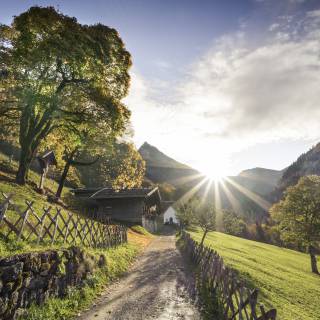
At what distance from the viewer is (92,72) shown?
22.3 metres

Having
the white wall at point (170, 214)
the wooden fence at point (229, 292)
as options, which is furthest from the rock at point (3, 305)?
the white wall at point (170, 214)

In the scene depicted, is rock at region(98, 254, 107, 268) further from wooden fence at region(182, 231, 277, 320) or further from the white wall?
the white wall

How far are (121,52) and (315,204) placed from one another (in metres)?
31.8

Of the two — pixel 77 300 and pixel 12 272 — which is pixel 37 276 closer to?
pixel 12 272

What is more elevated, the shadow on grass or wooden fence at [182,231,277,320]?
wooden fence at [182,231,277,320]

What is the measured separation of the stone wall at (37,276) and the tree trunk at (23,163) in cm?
1433

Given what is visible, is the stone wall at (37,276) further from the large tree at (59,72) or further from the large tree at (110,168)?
the large tree at (110,168)

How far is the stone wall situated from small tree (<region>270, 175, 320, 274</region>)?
108 ft

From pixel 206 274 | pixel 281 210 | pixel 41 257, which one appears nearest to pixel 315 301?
pixel 206 274

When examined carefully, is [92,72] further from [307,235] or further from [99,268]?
[307,235]

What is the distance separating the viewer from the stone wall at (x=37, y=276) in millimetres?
8781

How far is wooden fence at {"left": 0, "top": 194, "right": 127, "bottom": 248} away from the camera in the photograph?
12023mm

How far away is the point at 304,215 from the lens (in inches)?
1481

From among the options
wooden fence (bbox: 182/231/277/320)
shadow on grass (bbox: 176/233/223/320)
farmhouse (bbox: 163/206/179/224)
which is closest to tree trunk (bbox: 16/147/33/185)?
wooden fence (bbox: 182/231/277/320)
